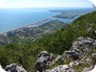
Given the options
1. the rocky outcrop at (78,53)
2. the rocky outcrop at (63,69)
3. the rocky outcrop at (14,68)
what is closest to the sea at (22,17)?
the rocky outcrop at (78,53)

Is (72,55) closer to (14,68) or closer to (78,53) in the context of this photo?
(78,53)

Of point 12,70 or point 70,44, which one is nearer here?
point 12,70

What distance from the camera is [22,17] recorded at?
5867 millimetres

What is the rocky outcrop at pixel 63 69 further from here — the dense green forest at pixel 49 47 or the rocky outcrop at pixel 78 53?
Result: the dense green forest at pixel 49 47

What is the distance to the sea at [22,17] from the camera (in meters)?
5.66

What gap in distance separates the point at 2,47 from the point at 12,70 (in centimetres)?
83

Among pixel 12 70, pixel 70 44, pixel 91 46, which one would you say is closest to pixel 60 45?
pixel 70 44

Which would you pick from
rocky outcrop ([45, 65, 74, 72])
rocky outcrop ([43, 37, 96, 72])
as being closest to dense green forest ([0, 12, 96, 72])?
rocky outcrop ([43, 37, 96, 72])

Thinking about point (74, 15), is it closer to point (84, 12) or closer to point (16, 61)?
point (84, 12)

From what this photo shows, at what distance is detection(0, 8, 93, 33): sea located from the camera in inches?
223

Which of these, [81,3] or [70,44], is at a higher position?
[81,3]

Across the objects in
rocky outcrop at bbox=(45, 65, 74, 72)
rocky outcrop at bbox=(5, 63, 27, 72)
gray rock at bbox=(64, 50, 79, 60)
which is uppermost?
gray rock at bbox=(64, 50, 79, 60)

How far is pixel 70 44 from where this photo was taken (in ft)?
19.8

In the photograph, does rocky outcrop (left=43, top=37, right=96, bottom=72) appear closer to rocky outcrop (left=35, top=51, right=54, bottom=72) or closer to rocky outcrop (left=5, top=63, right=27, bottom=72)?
rocky outcrop (left=35, top=51, right=54, bottom=72)
